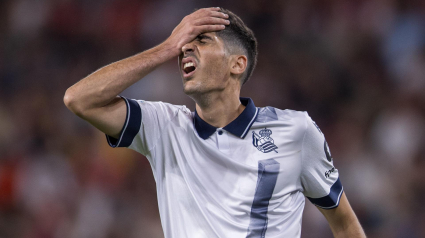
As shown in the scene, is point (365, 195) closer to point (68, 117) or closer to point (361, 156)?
point (361, 156)

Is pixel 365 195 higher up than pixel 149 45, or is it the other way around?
pixel 149 45

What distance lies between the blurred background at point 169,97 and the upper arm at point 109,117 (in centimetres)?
301

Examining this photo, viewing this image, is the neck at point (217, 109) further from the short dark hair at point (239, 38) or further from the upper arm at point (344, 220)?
the upper arm at point (344, 220)

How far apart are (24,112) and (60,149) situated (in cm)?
68

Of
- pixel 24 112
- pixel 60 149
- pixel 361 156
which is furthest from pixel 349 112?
pixel 24 112

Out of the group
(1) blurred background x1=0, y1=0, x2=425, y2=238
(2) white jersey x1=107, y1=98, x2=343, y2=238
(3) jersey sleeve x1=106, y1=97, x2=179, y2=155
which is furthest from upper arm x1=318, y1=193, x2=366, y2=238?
(1) blurred background x1=0, y1=0, x2=425, y2=238

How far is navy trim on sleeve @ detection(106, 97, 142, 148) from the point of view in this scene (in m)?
2.35

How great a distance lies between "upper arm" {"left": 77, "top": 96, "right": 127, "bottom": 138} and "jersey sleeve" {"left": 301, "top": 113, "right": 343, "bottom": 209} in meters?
1.00

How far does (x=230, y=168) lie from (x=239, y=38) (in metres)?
0.83

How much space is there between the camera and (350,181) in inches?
208

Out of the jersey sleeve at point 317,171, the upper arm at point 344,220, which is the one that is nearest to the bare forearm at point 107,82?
the jersey sleeve at point 317,171

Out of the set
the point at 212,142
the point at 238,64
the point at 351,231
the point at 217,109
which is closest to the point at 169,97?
the point at 238,64

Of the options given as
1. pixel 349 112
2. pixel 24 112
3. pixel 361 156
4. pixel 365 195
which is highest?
pixel 24 112

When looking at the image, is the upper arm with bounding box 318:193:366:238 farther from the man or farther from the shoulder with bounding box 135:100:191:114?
the shoulder with bounding box 135:100:191:114
